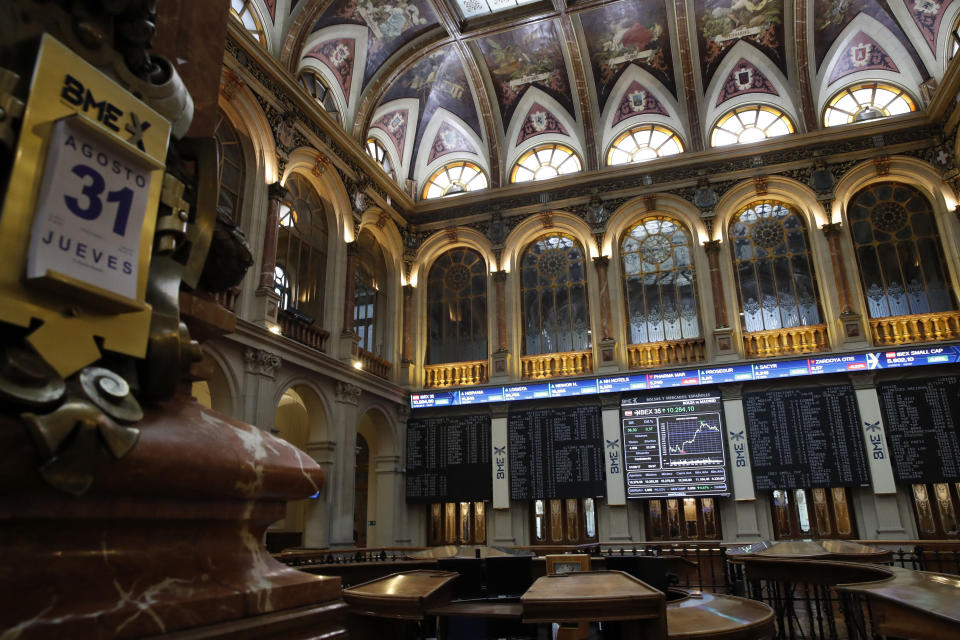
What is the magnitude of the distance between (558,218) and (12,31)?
15.6m

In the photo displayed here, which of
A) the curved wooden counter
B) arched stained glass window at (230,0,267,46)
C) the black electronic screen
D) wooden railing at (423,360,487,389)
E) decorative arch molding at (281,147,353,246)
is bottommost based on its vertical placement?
the curved wooden counter

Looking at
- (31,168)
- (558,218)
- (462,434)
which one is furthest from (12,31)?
(558,218)

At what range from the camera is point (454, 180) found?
59.1 feet

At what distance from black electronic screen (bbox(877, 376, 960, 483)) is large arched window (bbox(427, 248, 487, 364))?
9.32 meters

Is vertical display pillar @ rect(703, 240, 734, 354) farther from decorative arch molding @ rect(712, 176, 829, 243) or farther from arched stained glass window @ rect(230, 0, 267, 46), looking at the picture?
arched stained glass window @ rect(230, 0, 267, 46)

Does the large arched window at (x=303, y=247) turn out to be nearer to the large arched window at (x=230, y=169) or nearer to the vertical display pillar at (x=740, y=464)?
the large arched window at (x=230, y=169)

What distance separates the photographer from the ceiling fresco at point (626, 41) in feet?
49.5

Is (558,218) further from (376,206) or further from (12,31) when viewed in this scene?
(12,31)

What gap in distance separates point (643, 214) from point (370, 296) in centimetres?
757

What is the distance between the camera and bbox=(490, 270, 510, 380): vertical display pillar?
1551 cm

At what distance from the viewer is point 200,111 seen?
6.30 ft

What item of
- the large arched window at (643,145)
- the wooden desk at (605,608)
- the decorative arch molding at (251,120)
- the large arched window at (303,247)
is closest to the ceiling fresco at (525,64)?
the large arched window at (643,145)

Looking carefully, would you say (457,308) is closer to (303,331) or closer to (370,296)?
(370,296)

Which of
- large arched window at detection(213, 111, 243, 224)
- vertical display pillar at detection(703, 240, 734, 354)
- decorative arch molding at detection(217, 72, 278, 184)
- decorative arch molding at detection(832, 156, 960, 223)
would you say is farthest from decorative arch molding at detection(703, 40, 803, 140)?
large arched window at detection(213, 111, 243, 224)
